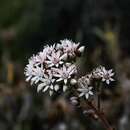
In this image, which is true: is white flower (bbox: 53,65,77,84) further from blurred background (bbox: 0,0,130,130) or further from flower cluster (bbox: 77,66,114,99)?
A: blurred background (bbox: 0,0,130,130)

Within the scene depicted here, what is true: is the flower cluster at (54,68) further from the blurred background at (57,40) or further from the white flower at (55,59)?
the blurred background at (57,40)

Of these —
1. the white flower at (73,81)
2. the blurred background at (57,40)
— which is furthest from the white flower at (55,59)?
the blurred background at (57,40)

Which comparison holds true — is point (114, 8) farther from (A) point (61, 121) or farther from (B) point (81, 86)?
(B) point (81, 86)

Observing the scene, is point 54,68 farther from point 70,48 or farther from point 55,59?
point 70,48

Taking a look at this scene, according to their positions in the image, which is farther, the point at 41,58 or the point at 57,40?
the point at 57,40

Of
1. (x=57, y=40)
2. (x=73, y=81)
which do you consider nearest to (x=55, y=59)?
(x=73, y=81)

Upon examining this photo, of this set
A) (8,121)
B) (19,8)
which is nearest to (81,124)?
(8,121)
